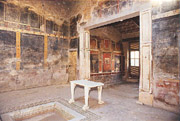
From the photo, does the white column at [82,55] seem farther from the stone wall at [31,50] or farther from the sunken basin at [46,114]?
the sunken basin at [46,114]

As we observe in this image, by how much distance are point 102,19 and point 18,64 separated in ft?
15.9

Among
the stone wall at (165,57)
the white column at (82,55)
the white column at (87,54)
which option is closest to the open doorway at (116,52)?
the white column at (87,54)

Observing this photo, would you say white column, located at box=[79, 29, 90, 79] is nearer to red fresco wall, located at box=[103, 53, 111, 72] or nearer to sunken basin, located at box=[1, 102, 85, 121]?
red fresco wall, located at box=[103, 53, 111, 72]

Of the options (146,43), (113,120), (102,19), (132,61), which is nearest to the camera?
(113,120)

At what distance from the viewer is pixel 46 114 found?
399 centimetres

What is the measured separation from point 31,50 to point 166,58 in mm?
6360

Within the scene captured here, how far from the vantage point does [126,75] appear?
948 cm

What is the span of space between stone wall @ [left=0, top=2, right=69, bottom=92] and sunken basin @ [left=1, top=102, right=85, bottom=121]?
3009mm

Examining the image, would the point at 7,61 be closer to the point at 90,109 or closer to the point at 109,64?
the point at 90,109

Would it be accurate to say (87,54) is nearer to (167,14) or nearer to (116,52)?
(116,52)

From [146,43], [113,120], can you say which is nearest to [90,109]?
[113,120]

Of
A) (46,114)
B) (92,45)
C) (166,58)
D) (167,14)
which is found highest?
(167,14)

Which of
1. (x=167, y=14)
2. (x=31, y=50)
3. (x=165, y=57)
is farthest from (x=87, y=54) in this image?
(x=167, y=14)

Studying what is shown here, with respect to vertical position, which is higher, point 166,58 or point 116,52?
point 116,52
